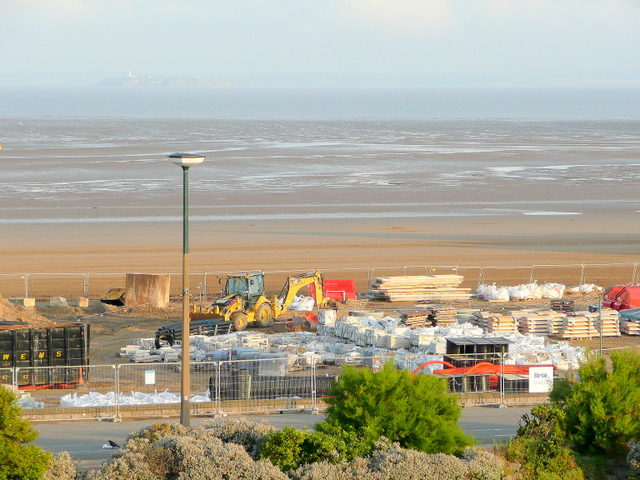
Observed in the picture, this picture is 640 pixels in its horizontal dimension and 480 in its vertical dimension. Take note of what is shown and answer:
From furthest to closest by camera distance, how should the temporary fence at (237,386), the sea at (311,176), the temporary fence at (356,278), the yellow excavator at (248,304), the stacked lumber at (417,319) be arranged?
the sea at (311,176)
the temporary fence at (356,278)
the yellow excavator at (248,304)
the stacked lumber at (417,319)
the temporary fence at (237,386)

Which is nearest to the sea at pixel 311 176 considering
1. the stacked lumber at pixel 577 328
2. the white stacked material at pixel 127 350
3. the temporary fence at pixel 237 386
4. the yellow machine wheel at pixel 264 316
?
the yellow machine wheel at pixel 264 316

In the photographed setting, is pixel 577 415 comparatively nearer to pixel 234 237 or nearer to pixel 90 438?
pixel 90 438

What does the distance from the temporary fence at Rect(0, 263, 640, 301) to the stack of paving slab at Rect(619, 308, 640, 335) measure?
7.33 metres

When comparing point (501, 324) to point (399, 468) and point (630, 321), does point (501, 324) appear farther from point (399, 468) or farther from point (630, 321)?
point (399, 468)

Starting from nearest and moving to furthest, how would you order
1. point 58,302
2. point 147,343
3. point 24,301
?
point 147,343, point 24,301, point 58,302

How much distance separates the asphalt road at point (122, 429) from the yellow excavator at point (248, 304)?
9665 millimetres

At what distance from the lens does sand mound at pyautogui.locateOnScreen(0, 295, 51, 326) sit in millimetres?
27797

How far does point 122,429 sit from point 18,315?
10863 millimetres

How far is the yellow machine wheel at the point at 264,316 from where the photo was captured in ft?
98.3

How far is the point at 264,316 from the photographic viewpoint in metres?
30.1

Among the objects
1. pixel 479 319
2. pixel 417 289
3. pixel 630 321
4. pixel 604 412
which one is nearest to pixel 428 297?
pixel 417 289

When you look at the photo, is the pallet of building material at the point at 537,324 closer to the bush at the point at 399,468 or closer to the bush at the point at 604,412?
the bush at the point at 604,412

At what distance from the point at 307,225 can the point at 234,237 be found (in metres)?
5.27

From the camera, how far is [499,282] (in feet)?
123
